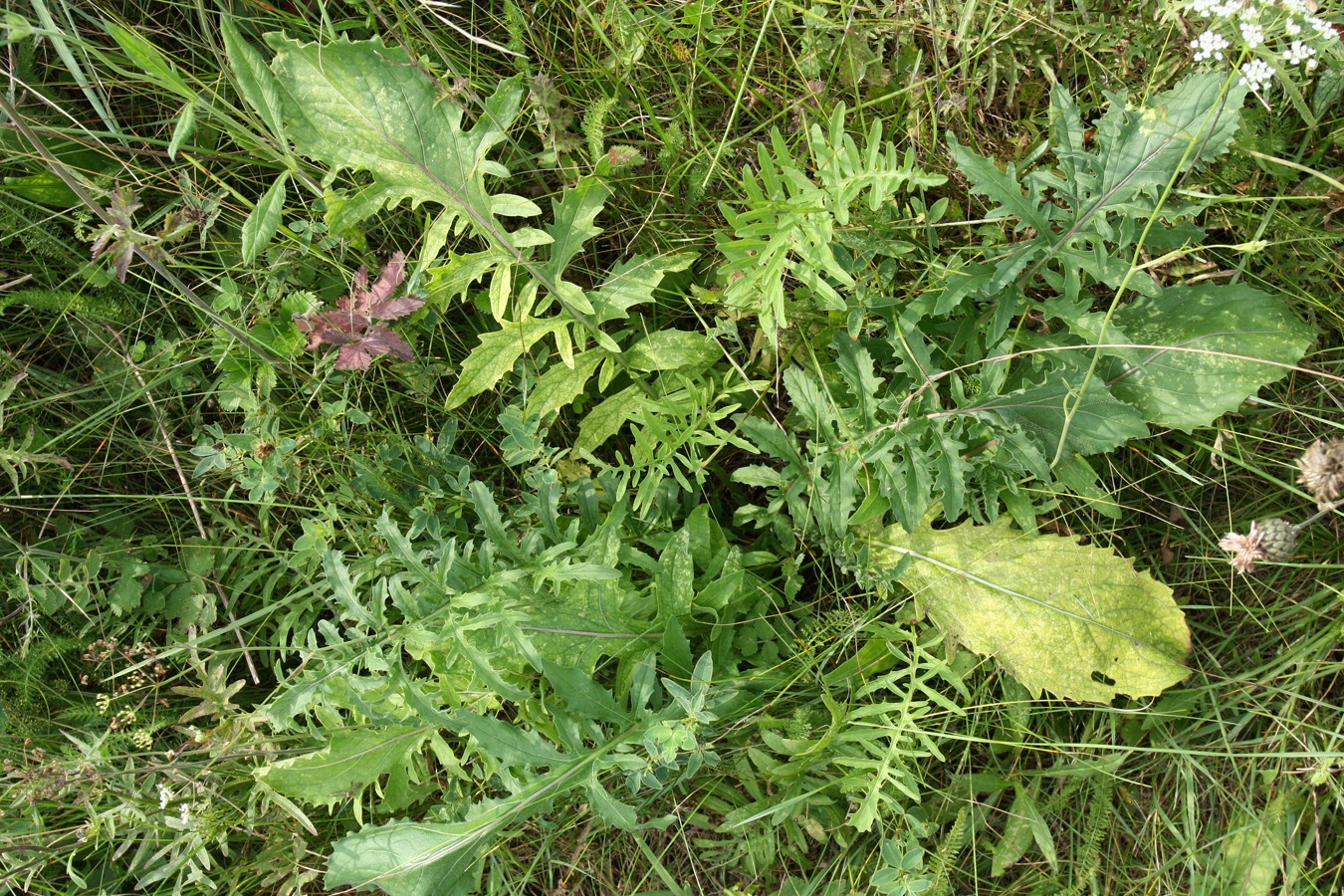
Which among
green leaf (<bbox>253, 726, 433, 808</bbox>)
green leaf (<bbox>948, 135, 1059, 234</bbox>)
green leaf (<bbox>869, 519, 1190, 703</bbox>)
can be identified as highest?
green leaf (<bbox>948, 135, 1059, 234</bbox>)

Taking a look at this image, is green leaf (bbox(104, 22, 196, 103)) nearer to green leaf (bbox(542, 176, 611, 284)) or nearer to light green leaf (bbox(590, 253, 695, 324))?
green leaf (bbox(542, 176, 611, 284))

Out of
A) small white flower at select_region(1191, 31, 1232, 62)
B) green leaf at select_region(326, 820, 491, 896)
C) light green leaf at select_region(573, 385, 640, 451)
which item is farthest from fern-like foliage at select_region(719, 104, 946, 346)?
green leaf at select_region(326, 820, 491, 896)


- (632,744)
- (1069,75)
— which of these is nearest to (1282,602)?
(1069,75)

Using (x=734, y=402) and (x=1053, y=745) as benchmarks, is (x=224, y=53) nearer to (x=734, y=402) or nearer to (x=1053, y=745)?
(x=734, y=402)

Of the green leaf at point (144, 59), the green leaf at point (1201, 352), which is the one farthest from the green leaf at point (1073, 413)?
the green leaf at point (144, 59)

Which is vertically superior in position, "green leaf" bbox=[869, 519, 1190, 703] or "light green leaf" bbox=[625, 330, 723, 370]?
"light green leaf" bbox=[625, 330, 723, 370]

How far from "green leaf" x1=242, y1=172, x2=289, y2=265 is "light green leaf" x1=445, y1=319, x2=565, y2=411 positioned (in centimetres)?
55

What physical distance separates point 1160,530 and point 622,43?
196cm

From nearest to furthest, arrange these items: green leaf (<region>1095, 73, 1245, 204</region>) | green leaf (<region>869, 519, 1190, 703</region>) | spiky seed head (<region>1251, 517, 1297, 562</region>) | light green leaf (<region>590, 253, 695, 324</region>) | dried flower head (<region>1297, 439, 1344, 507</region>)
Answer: dried flower head (<region>1297, 439, 1344, 507</region>), spiky seed head (<region>1251, 517, 1297, 562</region>), green leaf (<region>1095, 73, 1245, 204</region>), green leaf (<region>869, 519, 1190, 703</region>), light green leaf (<region>590, 253, 695, 324</region>)

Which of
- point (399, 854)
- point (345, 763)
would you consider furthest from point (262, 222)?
A: point (399, 854)

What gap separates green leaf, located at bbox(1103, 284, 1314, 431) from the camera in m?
2.29

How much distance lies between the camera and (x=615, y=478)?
253cm

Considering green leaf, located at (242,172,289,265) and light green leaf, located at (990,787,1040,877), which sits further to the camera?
light green leaf, located at (990,787,1040,877)

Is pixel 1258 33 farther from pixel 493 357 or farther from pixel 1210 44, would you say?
pixel 493 357
